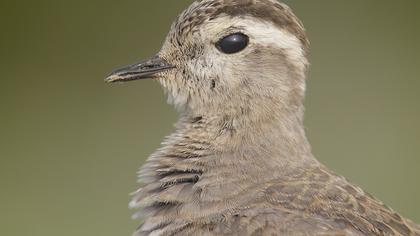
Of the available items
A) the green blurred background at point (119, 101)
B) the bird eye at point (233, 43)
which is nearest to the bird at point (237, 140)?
the bird eye at point (233, 43)

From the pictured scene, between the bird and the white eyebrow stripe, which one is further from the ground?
the white eyebrow stripe

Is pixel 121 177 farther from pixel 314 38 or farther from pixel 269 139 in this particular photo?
pixel 269 139

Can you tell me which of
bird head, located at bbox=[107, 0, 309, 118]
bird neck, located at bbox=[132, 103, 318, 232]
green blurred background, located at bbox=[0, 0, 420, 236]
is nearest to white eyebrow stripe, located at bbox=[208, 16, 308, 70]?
bird head, located at bbox=[107, 0, 309, 118]

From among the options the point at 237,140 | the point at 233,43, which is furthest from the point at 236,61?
the point at 237,140

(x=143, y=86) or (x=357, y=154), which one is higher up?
(x=143, y=86)

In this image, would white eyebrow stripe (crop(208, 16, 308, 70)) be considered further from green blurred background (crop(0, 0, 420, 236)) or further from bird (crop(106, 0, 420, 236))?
green blurred background (crop(0, 0, 420, 236))

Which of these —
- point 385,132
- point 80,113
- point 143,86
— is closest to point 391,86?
point 385,132

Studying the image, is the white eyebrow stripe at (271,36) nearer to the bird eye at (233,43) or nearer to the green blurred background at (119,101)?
the bird eye at (233,43)

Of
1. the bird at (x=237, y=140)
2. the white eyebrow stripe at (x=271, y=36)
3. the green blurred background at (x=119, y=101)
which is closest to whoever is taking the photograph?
the bird at (x=237, y=140)
